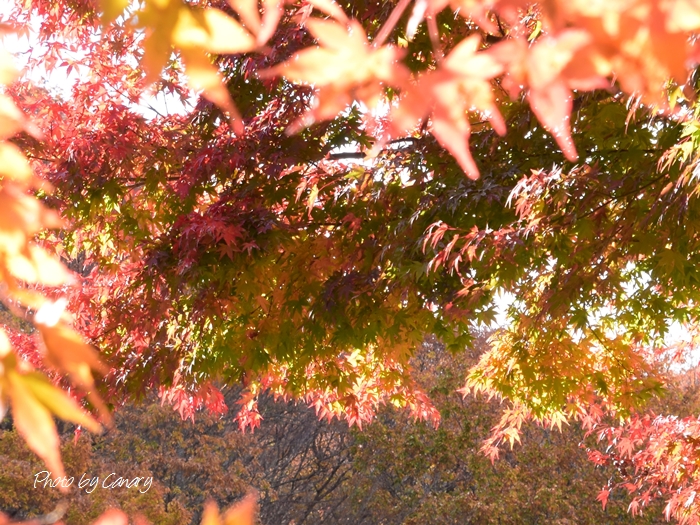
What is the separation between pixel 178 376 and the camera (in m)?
4.38

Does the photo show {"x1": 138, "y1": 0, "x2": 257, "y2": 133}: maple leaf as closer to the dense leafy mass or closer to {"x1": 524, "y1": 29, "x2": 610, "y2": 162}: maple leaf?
{"x1": 524, "y1": 29, "x2": 610, "y2": 162}: maple leaf

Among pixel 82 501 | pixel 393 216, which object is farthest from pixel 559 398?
pixel 82 501

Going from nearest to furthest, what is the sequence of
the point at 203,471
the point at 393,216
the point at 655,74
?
the point at 655,74
the point at 393,216
the point at 203,471

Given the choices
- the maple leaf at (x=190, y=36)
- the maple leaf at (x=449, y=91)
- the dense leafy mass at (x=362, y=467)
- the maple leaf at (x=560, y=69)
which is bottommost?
the dense leafy mass at (x=362, y=467)

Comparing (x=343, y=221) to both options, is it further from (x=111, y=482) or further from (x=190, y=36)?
(x=111, y=482)

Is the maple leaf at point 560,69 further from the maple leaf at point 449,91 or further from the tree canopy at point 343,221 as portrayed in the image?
the tree canopy at point 343,221

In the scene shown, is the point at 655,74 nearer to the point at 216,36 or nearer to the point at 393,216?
the point at 216,36

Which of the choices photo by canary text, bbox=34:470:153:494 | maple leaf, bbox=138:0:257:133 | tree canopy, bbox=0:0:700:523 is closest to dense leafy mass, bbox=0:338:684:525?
photo by canary text, bbox=34:470:153:494

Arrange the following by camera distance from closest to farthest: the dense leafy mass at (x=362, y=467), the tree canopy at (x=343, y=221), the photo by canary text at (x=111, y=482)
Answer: the tree canopy at (x=343, y=221)
the photo by canary text at (x=111, y=482)
the dense leafy mass at (x=362, y=467)

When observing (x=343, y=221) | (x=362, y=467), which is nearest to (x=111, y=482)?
(x=362, y=467)

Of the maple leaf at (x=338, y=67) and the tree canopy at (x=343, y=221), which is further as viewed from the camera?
the tree canopy at (x=343, y=221)

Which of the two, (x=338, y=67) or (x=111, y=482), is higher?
(x=111, y=482)

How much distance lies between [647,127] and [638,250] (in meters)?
0.66

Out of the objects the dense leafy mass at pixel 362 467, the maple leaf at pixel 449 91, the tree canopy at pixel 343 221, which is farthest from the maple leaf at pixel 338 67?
the dense leafy mass at pixel 362 467
